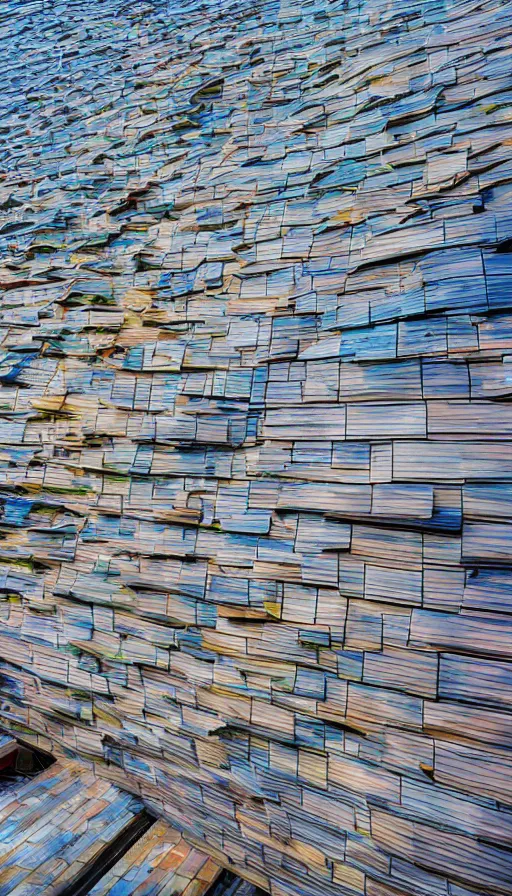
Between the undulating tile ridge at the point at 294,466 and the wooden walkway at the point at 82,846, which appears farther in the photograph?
the wooden walkway at the point at 82,846

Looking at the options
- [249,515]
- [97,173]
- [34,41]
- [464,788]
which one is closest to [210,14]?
[97,173]

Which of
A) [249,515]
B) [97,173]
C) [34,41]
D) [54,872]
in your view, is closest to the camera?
[54,872]

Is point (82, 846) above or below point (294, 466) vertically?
below

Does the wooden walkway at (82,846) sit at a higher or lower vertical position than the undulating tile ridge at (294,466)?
lower

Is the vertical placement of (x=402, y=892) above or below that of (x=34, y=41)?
below

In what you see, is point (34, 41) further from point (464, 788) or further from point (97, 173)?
point (464, 788)

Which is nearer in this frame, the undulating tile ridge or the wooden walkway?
the undulating tile ridge

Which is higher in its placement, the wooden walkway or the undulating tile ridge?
the undulating tile ridge

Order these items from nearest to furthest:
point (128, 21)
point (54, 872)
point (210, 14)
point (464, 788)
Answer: point (464, 788), point (54, 872), point (210, 14), point (128, 21)
